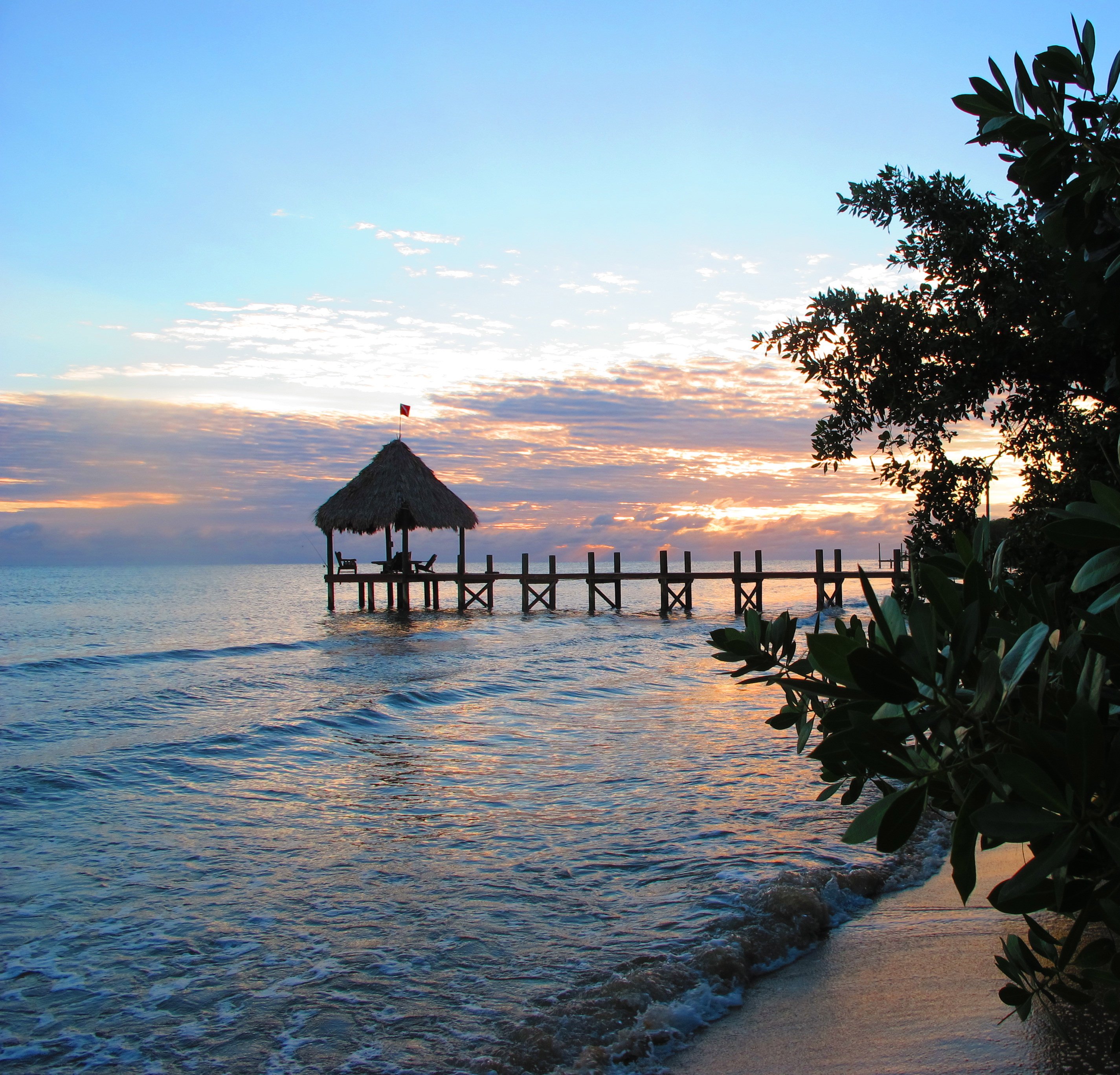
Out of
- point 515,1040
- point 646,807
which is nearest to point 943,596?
point 515,1040

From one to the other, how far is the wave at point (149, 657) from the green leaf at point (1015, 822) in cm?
1843

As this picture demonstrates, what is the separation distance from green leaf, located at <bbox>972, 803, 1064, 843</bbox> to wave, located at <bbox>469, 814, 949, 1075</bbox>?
267 centimetres

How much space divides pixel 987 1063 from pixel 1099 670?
8.12ft

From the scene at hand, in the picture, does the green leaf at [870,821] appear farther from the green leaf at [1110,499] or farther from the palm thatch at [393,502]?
the palm thatch at [393,502]

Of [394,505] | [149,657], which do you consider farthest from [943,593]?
[394,505]

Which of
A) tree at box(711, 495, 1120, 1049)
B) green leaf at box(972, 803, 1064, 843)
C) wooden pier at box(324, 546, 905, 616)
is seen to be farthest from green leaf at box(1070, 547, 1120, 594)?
wooden pier at box(324, 546, 905, 616)

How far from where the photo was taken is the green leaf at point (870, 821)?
109 centimetres

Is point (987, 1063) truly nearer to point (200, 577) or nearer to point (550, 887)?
point (550, 887)

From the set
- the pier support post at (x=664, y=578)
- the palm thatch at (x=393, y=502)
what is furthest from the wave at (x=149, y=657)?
the pier support post at (x=664, y=578)

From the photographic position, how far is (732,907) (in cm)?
447

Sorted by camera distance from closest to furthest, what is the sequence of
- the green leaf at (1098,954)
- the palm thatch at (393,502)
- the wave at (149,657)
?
the green leaf at (1098,954)
the wave at (149,657)
the palm thatch at (393,502)

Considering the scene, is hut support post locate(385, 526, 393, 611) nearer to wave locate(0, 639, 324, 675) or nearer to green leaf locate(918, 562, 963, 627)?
wave locate(0, 639, 324, 675)

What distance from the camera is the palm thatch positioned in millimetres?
26516

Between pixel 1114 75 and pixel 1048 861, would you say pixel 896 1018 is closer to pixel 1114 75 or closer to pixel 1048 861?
pixel 1048 861
